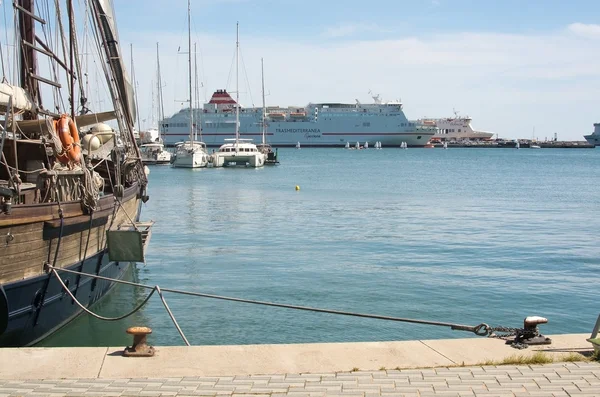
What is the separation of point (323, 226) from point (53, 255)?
65.7 feet

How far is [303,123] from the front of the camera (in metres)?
158

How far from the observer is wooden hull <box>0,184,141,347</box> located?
10047 mm

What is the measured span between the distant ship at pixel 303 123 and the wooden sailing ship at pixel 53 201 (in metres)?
136

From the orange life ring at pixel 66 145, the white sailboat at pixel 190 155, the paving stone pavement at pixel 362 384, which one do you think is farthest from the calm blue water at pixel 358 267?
the white sailboat at pixel 190 155

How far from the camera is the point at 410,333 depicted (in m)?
13.8

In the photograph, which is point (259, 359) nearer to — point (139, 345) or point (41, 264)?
point (139, 345)

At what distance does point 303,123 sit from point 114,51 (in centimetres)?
14148

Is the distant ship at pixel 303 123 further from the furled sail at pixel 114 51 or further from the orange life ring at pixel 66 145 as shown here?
the orange life ring at pixel 66 145

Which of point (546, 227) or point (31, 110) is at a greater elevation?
point (31, 110)

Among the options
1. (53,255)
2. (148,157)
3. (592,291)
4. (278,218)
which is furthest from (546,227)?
(148,157)

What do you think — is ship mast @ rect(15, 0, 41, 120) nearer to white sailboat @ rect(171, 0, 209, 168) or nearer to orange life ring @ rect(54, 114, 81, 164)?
orange life ring @ rect(54, 114, 81, 164)

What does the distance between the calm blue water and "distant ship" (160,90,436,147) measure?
111390 millimetres

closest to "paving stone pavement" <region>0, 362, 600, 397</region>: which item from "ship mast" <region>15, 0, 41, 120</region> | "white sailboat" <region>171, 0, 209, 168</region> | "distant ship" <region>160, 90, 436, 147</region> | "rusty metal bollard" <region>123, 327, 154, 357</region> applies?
"rusty metal bollard" <region>123, 327, 154, 357</region>

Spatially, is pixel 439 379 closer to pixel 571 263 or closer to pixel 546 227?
pixel 571 263
